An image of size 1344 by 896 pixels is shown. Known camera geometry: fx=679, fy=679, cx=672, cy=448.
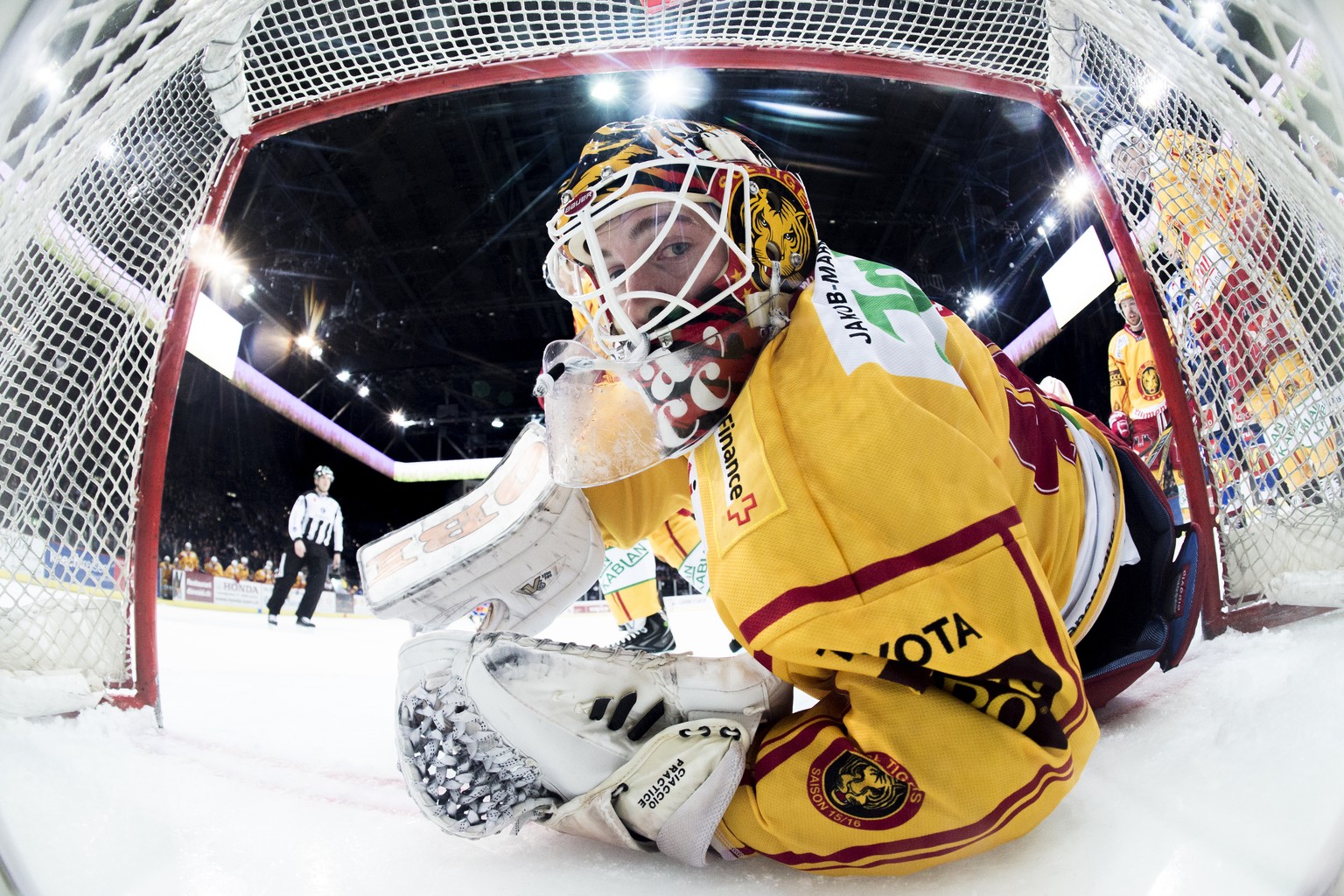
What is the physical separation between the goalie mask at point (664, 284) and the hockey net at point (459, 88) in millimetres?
453

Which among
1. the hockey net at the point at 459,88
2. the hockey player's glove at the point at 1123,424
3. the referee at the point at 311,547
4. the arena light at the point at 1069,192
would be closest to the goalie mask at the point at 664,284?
the hockey net at the point at 459,88

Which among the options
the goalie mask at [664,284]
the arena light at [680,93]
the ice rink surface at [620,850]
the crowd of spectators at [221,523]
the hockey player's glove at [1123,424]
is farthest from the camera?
the crowd of spectators at [221,523]

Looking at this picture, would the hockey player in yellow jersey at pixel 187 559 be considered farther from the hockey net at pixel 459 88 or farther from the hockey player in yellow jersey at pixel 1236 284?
the hockey player in yellow jersey at pixel 1236 284

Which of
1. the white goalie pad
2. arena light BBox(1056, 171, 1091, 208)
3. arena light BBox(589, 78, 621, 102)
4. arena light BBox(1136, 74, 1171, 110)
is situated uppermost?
arena light BBox(1056, 171, 1091, 208)

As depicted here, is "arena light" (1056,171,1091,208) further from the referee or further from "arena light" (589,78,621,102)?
the referee

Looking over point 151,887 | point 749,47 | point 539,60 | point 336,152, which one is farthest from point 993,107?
point 151,887

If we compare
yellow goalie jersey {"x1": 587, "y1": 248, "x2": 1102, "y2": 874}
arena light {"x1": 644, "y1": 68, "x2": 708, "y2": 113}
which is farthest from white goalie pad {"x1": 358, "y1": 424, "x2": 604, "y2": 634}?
arena light {"x1": 644, "y1": 68, "x2": 708, "y2": 113}

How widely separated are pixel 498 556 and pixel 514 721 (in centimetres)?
42

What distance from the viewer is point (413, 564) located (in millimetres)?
1043

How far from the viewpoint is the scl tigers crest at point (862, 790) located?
0.55 meters

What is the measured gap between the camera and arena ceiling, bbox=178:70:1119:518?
3529 mm

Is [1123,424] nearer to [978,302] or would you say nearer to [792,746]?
[978,302]

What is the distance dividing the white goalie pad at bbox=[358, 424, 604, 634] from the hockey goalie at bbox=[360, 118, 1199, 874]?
0.71ft

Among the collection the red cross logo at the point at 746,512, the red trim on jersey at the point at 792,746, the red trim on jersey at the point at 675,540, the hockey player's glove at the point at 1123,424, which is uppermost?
the hockey player's glove at the point at 1123,424
